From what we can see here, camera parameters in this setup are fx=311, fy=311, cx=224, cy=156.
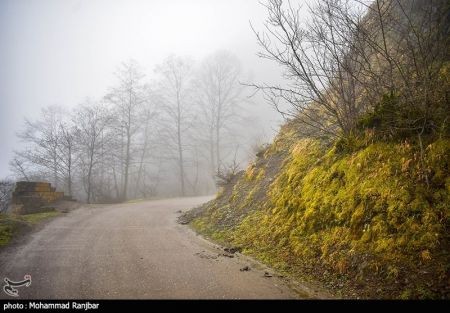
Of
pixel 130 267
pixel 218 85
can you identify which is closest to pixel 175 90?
pixel 218 85

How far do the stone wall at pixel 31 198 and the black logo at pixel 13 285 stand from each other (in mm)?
9202

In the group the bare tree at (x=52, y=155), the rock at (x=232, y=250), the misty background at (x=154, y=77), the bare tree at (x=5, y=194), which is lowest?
the rock at (x=232, y=250)

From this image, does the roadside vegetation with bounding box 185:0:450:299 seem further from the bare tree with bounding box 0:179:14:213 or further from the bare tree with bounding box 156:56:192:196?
the bare tree with bounding box 156:56:192:196

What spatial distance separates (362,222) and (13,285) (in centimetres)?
630

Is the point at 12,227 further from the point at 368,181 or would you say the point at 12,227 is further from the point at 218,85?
the point at 218,85

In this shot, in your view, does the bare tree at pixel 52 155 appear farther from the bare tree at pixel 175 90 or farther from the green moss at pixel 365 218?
the green moss at pixel 365 218

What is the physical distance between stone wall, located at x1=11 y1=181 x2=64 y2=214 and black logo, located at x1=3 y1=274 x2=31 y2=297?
920 centimetres

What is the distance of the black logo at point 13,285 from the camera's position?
5.11 metres

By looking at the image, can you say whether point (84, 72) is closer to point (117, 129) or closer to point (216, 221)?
point (117, 129)

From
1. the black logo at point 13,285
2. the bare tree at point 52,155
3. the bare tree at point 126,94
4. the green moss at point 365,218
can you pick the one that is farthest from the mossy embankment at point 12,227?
the bare tree at point 126,94

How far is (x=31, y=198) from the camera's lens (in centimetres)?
1447

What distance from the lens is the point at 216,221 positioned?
10.2m

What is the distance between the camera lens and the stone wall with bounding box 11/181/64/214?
46.1 ft
